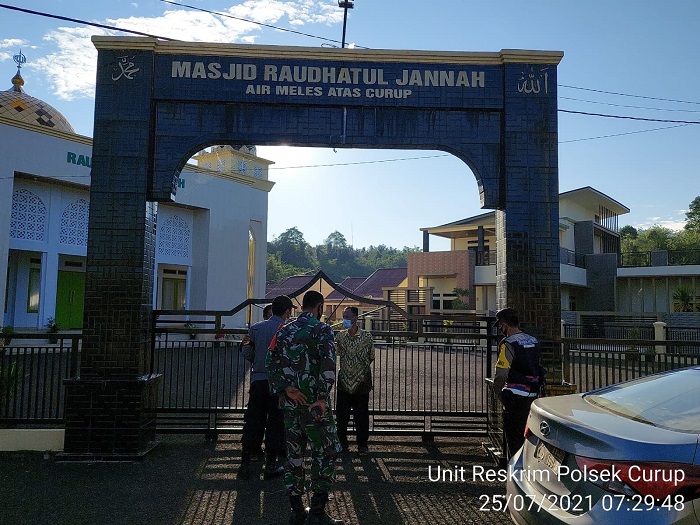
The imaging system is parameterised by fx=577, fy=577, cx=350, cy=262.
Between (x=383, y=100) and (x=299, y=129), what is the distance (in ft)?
3.54

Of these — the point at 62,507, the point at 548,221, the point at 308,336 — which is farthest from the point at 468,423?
the point at 62,507

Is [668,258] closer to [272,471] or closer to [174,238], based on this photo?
[174,238]

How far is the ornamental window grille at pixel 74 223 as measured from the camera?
18406 mm

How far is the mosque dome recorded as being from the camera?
19609 mm

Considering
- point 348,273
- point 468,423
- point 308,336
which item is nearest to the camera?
point 308,336

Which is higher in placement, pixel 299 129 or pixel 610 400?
pixel 299 129

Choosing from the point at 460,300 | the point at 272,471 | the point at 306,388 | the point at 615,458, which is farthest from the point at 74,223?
the point at 460,300

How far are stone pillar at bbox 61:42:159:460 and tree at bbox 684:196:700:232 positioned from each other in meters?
58.7

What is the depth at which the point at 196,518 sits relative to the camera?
4.79m

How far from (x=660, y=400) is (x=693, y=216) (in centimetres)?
6109

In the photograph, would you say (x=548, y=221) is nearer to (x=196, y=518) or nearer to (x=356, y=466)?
(x=356, y=466)

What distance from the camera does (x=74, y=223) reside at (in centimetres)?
1867

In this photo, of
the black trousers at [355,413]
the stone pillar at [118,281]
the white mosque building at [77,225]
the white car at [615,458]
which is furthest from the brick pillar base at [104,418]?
the white mosque building at [77,225]

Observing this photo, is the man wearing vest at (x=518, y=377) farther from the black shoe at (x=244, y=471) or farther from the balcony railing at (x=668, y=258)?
the balcony railing at (x=668, y=258)
